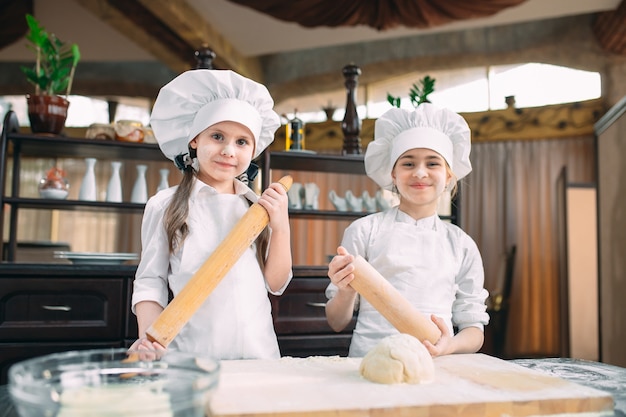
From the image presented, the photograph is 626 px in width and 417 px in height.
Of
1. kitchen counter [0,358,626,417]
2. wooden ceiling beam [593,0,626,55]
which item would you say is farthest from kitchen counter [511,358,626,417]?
wooden ceiling beam [593,0,626,55]

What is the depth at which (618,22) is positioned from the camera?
17.1ft

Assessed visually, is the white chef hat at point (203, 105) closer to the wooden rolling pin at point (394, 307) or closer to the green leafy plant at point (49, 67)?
the wooden rolling pin at point (394, 307)

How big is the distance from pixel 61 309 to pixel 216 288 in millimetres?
1385

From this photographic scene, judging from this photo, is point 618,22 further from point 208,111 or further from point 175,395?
point 175,395

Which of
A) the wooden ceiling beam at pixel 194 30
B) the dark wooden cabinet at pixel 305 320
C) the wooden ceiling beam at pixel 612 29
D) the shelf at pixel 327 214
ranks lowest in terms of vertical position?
the dark wooden cabinet at pixel 305 320

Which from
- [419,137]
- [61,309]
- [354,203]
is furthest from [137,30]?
[419,137]

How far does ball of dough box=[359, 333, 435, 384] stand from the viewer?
81 centimetres

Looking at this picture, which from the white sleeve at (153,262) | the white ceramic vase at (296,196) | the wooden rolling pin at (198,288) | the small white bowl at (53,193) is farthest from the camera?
the white ceramic vase at (296,196)

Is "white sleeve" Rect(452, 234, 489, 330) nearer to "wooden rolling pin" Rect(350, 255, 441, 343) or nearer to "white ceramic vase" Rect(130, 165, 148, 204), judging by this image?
"wooden rolling pin" Rect(350, 255, 441, 343)

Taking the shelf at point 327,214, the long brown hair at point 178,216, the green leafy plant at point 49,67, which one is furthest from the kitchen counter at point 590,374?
the green leafy plant at point 49,67

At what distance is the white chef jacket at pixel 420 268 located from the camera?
→ 4.73 feet

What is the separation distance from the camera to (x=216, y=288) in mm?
1301

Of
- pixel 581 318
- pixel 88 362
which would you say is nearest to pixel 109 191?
pixel 88 362

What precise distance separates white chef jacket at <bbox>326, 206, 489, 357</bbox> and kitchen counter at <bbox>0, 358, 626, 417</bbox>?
1.00 ft
